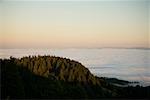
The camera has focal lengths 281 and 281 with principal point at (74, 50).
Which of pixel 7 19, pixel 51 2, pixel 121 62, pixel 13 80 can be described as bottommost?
pixel 13 80

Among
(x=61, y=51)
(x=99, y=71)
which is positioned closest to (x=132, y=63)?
(x=99, y=71)

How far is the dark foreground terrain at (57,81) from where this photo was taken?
3572mm

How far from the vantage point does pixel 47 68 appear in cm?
364

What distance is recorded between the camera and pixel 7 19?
3643 millimetres

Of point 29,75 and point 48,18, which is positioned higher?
point 48,18

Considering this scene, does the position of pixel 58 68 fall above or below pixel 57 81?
→ above

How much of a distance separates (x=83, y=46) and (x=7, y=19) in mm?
1051

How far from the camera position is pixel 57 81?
3.61 m

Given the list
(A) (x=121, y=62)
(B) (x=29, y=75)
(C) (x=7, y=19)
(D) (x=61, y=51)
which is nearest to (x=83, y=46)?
(D) (x=61, y=51)

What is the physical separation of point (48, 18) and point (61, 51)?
47 centimetres

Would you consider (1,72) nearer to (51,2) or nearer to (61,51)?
(61,51)

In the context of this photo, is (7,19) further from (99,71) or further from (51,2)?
(99,71)

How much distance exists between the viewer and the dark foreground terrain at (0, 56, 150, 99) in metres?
3.57

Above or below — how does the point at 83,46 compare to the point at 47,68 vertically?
above
